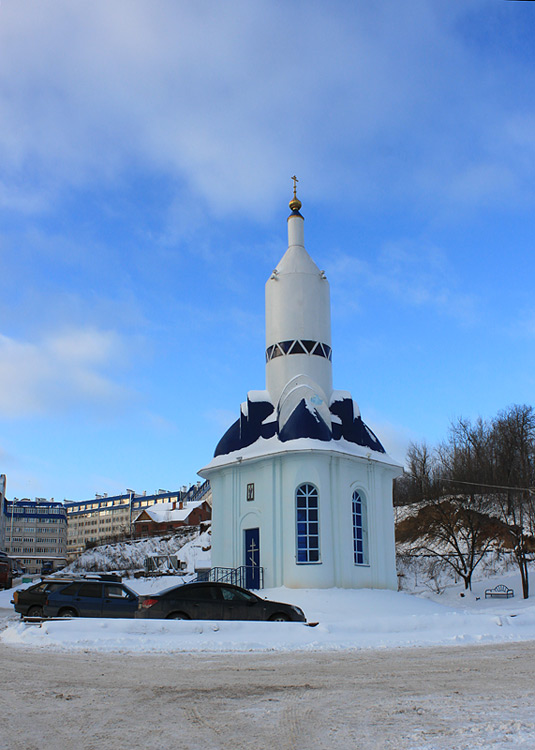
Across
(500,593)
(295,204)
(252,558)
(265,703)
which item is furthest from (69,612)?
(500,593)

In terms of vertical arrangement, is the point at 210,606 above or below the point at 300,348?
below

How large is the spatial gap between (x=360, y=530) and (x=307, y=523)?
2592 millimetres

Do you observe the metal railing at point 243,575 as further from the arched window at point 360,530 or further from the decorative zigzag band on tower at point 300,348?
the decorative zigzag band on tower at point 300,348

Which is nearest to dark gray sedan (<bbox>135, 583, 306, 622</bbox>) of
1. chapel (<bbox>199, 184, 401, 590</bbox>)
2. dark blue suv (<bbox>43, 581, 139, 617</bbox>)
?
dark blue suv (<bbox>43, 581, 139, 617</bbox>)

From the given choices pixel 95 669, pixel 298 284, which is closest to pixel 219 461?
pixel 298 284

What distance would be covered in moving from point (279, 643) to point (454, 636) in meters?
4.09

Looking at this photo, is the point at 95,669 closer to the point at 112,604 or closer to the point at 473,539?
the point at 112,604

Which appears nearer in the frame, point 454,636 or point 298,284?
point 454,636

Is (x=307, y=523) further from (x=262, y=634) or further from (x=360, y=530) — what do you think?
(x=262, y=634)

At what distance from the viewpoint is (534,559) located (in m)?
40.1

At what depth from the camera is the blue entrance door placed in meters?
25.0

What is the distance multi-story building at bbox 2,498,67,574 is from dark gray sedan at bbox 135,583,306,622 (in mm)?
136542

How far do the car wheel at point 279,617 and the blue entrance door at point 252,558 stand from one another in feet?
23.4

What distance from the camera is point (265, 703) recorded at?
7531mm
